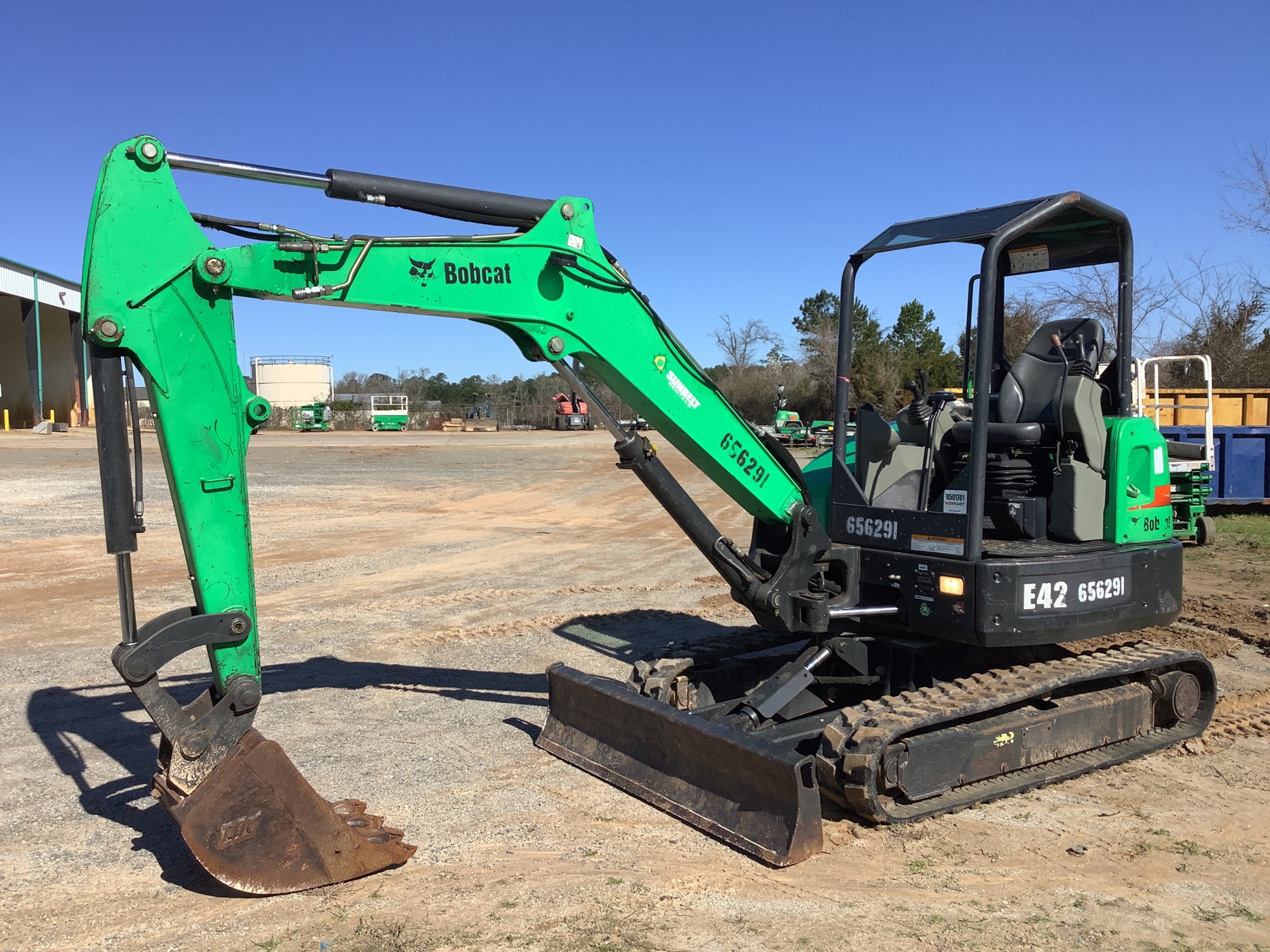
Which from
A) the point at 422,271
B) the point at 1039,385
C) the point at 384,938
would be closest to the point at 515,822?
the point at 384,938

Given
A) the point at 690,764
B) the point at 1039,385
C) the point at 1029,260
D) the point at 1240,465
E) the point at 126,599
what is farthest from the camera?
the point at 1240,465

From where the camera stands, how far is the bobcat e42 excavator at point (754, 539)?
13.2 feet

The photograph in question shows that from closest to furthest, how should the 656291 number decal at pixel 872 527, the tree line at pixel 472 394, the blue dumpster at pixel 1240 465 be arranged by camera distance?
1. the 656291 number decal at pixel 872 527
2. the blue dumpster at pixel 1240 465
3. the tree line at pixel 472 394

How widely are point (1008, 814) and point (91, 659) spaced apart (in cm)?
Answer: 705

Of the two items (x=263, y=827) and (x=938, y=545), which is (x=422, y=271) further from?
(x=938, y=545)

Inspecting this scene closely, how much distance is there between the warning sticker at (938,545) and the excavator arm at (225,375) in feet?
7.16

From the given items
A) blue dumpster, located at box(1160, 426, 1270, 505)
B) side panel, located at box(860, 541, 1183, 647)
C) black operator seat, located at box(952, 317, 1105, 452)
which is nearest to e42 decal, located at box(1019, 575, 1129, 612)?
side panel, located at box(860, 541, 1183, 647)

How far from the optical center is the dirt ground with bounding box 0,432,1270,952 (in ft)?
12.8

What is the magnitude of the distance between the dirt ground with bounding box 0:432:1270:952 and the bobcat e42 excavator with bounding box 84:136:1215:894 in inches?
9.2

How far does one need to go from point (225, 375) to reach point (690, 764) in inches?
113

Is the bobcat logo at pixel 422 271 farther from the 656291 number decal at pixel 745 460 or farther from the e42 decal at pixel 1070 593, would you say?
the e42 decal at pixel 1070 593

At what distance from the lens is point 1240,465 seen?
1641 cm

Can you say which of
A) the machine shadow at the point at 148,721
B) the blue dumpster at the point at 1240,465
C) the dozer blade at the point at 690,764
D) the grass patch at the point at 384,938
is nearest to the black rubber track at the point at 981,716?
the dozer blade at the point at 690,764

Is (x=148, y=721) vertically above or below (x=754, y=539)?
below
